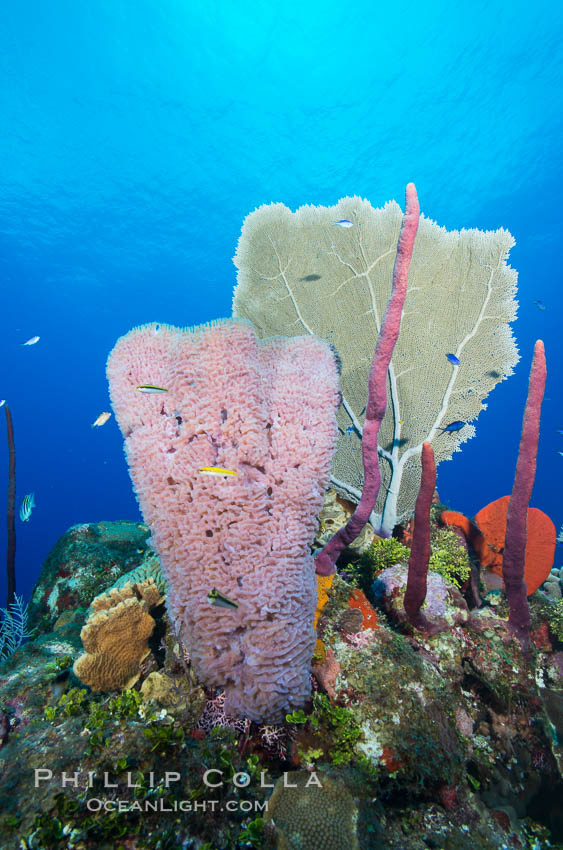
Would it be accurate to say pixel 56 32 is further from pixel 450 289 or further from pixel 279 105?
pixel 450 289

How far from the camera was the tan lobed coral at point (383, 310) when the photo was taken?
16.0 ft

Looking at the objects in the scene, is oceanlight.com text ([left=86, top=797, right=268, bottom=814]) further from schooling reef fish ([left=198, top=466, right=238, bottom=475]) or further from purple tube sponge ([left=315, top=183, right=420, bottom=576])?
purple tube sponge ([left=315, top=183, right=420, bottom=576])

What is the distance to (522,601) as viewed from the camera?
3434 mm

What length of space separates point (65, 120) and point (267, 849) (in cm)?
3792

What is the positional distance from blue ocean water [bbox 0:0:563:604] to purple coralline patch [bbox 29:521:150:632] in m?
26.7

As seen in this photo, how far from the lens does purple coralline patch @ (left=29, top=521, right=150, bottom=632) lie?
4.96m

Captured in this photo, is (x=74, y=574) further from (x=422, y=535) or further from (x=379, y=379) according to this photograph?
(x=379, y=379)

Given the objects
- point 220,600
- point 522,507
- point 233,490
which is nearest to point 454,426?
point 522,507

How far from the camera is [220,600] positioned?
211cm

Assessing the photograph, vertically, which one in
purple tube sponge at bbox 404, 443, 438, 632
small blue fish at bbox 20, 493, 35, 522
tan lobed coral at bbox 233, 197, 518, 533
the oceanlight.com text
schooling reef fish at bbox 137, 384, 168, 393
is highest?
tan lobed coral at bbox 233, 197, 518, 533

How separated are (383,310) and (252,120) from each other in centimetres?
3135

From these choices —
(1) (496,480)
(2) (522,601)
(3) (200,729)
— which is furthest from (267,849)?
(1) (496,480)

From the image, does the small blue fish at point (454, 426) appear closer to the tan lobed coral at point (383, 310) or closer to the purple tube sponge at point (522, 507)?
the tan lobed coral at point (383, 310)

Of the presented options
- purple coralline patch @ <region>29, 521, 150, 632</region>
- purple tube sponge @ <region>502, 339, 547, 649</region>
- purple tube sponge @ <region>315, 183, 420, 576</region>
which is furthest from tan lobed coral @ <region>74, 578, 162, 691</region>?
purple tube sponge @ <region>502, 339, 547, 649</region>
